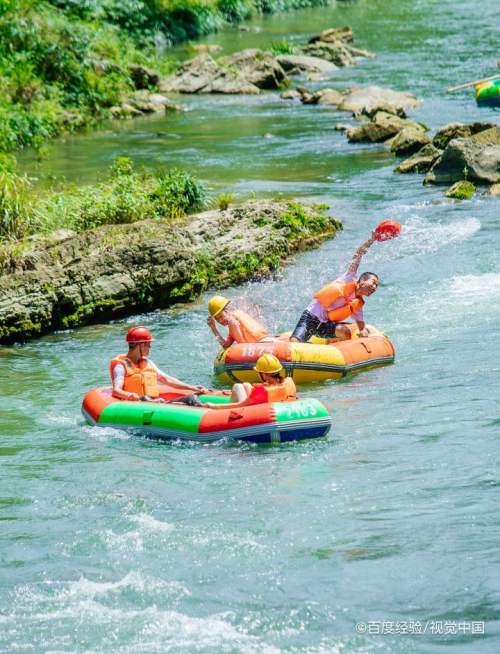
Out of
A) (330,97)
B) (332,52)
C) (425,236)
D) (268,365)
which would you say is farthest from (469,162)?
(332,52)

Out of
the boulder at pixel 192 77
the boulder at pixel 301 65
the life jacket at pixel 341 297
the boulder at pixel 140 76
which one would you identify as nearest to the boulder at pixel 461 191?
the life jacket at pixel 341 297

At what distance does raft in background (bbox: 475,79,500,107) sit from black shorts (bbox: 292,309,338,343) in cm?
1531

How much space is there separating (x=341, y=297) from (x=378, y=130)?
40.0 feet

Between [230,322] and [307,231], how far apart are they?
4991 millimetres

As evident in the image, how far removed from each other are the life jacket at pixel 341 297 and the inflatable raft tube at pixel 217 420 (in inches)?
92.1

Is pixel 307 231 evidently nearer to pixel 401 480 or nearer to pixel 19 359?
pixel 19 359

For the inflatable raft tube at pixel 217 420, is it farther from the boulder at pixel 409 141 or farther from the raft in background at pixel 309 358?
the boulder at pixel 409 141

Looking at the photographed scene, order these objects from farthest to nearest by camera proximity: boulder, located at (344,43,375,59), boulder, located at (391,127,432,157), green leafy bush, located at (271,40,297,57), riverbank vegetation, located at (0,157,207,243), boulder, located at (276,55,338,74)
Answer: boulder, located at (344,43,375,59), green leafy bush, located at (271,40,297,57), boulder, located at (276,55,338,74), boulder, located at (391,127,432,157), riverbank vegetation, located at (0,157,207,243)

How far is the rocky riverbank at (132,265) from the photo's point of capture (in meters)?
14.7

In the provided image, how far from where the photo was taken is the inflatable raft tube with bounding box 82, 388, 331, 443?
1052cm

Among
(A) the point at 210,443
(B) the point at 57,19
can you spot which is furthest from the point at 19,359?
(B) the point at 57,19

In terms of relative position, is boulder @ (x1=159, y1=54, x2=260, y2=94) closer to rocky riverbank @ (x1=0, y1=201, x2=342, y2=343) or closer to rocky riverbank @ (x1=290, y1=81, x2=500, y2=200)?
rocky riverbank @ (x1=290, y1=81, x2=500, y2=200)

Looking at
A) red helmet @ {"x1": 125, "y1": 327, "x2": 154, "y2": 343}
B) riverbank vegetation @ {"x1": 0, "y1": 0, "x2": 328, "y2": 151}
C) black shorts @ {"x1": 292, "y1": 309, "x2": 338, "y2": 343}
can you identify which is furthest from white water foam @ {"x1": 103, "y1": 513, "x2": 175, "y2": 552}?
riverbank vegetation @ {"x1": 0, "y1": 0, "x2": 328, "y2": 151}

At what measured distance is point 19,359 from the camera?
545 inches
